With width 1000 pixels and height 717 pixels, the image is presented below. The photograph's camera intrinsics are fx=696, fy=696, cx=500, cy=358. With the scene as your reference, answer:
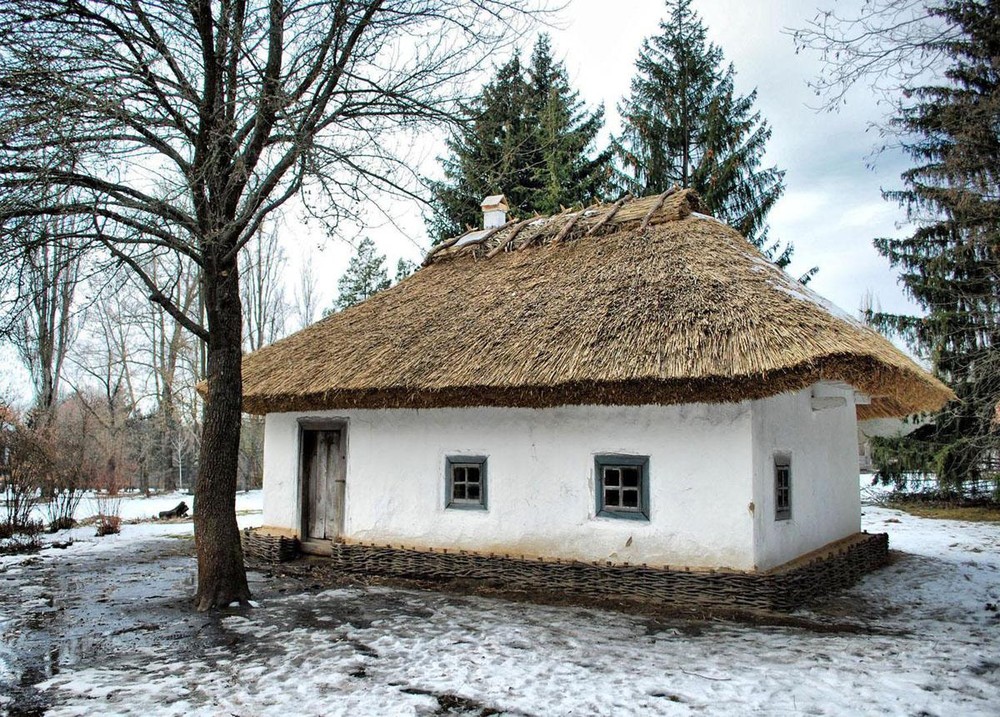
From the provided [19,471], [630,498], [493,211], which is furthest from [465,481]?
[19,471]

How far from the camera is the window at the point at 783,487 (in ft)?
25.2

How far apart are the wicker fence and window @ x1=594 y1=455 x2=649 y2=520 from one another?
0.59 m

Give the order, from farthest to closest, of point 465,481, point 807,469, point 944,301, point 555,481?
point 944,301 < point 465,481 < point 807,469 < point 555,481

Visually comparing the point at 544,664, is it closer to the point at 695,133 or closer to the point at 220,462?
the point at 220,462

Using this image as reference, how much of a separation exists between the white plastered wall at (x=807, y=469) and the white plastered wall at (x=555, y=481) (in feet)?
1.13

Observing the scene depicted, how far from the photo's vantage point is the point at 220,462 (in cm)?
694

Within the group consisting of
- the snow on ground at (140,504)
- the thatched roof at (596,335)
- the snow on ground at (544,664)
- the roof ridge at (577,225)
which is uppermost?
the roof ridge at (577,225)

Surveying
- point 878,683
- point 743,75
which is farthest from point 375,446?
point 743,75

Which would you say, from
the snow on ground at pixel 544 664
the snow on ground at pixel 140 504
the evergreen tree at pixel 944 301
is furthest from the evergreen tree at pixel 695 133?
the snow on ground at pixel 140 504

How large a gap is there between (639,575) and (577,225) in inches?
218

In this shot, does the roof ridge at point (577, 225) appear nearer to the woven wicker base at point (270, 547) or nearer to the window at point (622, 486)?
the window at point (622, 486)

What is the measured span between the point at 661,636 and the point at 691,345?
2745mm

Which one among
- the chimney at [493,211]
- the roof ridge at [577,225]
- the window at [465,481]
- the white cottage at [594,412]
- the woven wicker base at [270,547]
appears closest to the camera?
the white cottage at [594,412]

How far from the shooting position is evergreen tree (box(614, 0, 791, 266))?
62.5ft
